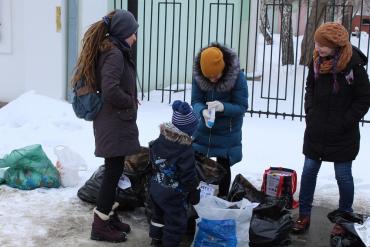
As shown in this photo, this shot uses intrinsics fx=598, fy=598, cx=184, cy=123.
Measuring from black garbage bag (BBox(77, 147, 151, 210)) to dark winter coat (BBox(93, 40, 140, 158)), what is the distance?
62 centimetres

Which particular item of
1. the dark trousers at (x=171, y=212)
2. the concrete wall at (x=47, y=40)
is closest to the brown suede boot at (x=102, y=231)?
the dark trousers at (x=171, y=212)

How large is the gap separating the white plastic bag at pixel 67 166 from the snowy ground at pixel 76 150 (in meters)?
0.10

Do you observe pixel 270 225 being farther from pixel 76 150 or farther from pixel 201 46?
pixel 201 46

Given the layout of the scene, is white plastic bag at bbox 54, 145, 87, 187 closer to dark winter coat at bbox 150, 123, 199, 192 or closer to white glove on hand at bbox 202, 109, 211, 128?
white glove on hand at bbox 202, 109, 211, 128

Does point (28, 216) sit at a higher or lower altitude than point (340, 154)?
lower

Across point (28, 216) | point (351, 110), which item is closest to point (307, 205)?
point (351, 110)

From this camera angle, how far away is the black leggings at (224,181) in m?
4.83

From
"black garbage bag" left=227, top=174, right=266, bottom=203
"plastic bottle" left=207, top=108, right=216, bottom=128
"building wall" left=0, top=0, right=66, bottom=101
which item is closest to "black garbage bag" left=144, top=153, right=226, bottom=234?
"black garbage bag" left=227, top=174, right=266, bottom=203

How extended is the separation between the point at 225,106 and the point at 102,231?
4.27 feet

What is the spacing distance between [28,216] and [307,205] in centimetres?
220

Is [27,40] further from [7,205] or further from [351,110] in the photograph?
[351,110]

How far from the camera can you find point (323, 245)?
4422 millimetres

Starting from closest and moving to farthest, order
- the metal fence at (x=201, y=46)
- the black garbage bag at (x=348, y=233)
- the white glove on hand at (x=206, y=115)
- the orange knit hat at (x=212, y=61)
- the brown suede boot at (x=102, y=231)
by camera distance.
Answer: the black garbage bag at (x=348, y=233) → the brown suede boot at (x=102, y=231) → the orange knit hat at (x=212, y=61) → the white glove on hand at (x=206, y=115) → the metal fence at (x=201, y=46)

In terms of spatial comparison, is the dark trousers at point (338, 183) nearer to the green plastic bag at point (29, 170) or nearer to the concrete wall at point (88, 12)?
the green plastic bag at point (29, 170)
